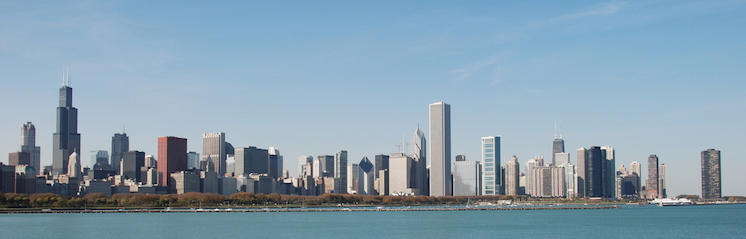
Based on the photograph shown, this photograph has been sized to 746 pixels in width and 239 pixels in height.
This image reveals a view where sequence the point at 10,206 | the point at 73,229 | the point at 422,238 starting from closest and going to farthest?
the point at 422,238
the point at 73,229
the point at 10,206

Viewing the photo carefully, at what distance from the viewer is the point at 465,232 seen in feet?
347

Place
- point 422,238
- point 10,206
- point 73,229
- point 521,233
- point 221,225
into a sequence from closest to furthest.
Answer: point 422,238, point 521,233, point 73,229, point 221,225, point 10,206

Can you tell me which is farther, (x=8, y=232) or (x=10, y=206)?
(x=10, y=206)

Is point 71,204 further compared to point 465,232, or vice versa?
point 71,204

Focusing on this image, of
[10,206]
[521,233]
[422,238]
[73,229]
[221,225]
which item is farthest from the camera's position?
[10,206]

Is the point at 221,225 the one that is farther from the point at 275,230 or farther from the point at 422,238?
the point at 422,238

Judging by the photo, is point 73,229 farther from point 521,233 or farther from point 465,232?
point 521,233

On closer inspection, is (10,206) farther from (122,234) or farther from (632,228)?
(632,228)

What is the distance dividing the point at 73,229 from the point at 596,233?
68689 mm

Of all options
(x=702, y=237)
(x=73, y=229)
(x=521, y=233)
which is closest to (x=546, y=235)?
(x=521, y=233)

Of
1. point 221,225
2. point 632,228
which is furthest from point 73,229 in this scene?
point 632,228

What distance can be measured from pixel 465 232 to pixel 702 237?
92.4ft

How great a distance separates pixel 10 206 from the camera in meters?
188

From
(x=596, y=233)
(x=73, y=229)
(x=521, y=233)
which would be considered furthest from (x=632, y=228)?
(x=73, y=229)
